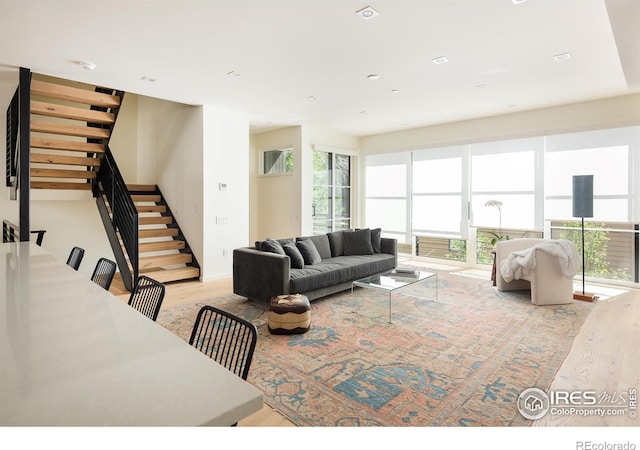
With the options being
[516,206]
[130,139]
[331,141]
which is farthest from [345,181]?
[130,139]

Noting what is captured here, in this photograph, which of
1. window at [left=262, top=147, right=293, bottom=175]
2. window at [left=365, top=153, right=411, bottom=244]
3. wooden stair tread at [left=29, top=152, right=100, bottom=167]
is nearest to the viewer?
wooden stair tread at [left=29, top=152, right=100, bottom=167]

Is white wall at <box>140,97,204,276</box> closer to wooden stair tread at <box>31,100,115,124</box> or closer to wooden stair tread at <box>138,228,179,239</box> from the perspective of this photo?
wooden stair tread at <box>138,228,179,239</box>

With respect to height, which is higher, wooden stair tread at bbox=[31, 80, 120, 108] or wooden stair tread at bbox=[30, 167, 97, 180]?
wooden stair tread at bbox=[31, 80, 120, 108]

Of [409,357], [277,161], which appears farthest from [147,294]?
[277,161]

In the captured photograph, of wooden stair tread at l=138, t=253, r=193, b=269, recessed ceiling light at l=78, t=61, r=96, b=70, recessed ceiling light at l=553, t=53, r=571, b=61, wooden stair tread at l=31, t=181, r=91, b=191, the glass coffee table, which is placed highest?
recessed ceiling light at l=553, t=53, r=571, b=61

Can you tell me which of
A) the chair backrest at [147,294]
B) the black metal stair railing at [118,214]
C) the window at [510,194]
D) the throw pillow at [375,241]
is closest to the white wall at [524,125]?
the window at [510,194]

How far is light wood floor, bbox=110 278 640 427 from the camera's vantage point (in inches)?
83.7

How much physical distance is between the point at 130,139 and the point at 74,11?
15.1 feet

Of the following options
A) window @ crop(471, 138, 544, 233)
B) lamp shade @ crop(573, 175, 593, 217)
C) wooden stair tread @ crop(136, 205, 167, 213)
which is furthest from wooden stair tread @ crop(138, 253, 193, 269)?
lamp shade @ crop(573, 175, 593, 217)

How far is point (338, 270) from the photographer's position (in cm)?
473

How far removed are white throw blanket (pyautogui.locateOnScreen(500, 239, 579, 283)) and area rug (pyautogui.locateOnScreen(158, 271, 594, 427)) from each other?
35 cm

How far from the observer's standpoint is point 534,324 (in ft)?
12.3

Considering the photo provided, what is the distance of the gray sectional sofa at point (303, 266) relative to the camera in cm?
415
